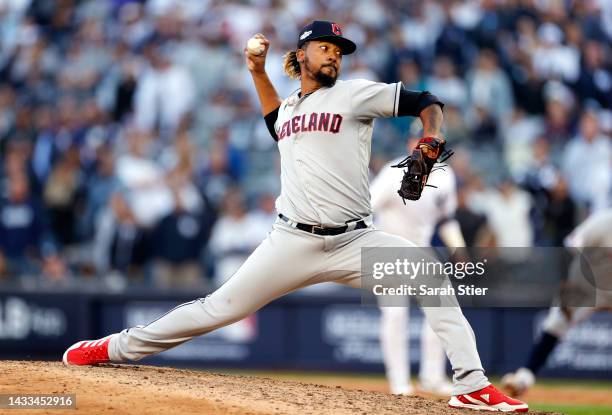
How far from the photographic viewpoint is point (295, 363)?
11898mm

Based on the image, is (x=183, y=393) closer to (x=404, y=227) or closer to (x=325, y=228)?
(x=325, y=228)

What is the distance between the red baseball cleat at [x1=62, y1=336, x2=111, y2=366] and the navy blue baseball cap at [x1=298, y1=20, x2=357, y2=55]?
7.09 feet

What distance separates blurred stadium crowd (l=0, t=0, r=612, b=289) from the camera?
40.9 ft

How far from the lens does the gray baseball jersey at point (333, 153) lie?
5.66 m

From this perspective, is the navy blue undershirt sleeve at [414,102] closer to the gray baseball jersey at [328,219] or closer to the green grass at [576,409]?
the gray baseball jersey at [328,219]

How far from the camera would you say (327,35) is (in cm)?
569

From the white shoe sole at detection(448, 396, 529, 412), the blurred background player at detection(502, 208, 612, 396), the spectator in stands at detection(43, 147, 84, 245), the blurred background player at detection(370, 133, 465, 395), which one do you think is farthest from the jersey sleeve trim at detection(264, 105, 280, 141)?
the spectator in stands at detection(43, 147, 84, 245)

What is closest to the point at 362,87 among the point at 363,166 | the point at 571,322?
the point at 363,166

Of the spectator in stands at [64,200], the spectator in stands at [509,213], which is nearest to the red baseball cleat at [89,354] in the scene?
the spectator in stands at [509,213]

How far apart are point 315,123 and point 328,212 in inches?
19.4

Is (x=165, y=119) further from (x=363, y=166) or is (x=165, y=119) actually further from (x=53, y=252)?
(x=363, y=166)

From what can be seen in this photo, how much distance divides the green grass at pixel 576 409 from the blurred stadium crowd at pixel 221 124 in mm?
3072

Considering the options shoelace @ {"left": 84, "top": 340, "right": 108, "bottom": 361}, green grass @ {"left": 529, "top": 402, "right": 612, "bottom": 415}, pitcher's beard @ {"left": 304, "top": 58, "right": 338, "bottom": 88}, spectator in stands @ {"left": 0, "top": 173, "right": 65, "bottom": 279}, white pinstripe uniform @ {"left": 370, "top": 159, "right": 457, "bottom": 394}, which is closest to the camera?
pitcher's beard @ {"left": 304, "top": 58, "right": 338, "bottom": 88}

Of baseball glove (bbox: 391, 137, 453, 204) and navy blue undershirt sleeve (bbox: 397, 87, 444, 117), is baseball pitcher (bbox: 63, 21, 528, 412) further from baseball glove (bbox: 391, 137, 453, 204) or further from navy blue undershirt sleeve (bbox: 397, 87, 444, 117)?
baseball glove (bbox: 391, 137, 453, 204)
